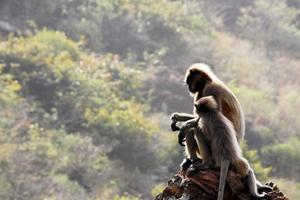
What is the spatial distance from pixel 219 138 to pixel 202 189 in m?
0.64

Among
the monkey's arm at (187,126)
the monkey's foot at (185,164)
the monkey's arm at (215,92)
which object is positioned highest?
the monkey's arm at (215,92)

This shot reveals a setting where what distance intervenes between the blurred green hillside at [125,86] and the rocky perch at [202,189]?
38.2 ft

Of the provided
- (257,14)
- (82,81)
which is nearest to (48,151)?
(82,81)

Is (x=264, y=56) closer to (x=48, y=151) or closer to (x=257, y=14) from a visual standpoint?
(x=257, y=14)

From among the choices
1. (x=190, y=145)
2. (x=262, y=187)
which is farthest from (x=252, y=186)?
(x=190, y=145)

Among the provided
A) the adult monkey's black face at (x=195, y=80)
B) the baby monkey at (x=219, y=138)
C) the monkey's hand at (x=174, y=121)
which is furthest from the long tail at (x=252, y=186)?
the adult monkey's black face at (x=195, y=80)

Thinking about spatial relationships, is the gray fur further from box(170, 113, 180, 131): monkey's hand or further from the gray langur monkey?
box(170, 113, 180, 131): monkey's hand

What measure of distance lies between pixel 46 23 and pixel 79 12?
171 cm

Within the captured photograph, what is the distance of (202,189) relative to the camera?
6.43m

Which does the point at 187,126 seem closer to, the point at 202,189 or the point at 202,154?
the point at 202,154

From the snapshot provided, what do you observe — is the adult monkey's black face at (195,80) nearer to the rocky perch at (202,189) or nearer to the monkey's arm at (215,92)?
the monkey's arm at (215,92)

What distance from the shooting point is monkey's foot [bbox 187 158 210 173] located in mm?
6582

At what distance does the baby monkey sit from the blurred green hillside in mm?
11112

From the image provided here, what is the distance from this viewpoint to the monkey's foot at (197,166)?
6582mm
